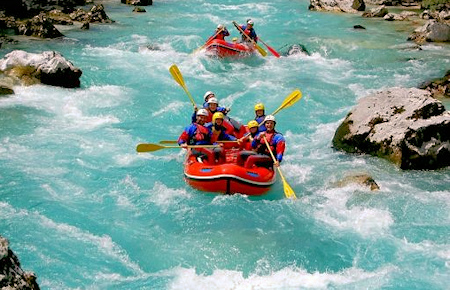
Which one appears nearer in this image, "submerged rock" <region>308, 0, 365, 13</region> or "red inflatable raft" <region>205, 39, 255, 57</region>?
"red inflatable raft" <region>205, 39, 255, 57</region>

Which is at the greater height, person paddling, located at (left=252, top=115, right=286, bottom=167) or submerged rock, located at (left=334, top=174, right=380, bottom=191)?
person paddling, located at (left=252, top=115, right=286, bottom=167)

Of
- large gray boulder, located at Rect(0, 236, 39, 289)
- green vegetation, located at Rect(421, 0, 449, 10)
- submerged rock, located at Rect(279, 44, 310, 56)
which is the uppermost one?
green vegetation, located at Rect(421, 0, 449, 10)

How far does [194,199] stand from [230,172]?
0.85 metres

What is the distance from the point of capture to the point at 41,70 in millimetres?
14695

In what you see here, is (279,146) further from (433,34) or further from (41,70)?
(433,34)

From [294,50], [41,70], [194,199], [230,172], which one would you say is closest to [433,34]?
[294,50]

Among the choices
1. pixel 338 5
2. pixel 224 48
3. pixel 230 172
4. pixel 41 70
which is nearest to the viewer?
pixel 230 172

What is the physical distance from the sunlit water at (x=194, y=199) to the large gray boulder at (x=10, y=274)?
2627 mm

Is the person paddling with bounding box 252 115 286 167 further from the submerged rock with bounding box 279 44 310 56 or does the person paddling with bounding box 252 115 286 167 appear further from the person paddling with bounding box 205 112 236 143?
the submerged rock with bounding box 279 44 310 56

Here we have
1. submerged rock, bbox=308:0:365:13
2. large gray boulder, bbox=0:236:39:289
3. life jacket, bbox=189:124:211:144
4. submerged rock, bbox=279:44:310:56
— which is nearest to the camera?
large gray boulder, bbox=0:236:39:289

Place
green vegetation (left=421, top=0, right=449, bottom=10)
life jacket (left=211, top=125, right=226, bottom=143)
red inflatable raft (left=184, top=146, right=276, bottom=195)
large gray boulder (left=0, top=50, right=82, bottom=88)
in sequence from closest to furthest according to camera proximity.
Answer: red inflatable raft (left=184, top=146, right=276, bottom=195) < life jacket (left=211, top=125, right=226, bottom=143) < large gray boulder (left=0, top=50, right=82, bottom=88) < green vegetation (left=421, top=0, right=449, bottom=10)

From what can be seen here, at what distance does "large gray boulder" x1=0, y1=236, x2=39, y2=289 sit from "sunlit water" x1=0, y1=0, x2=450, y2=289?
2.63 meters

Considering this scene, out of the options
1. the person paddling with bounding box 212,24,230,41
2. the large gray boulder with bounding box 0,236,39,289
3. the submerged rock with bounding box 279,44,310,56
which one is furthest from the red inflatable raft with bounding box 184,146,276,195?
the submerged rock with bounding box 279,44,310,56

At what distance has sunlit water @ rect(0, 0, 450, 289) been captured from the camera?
7125 mm
